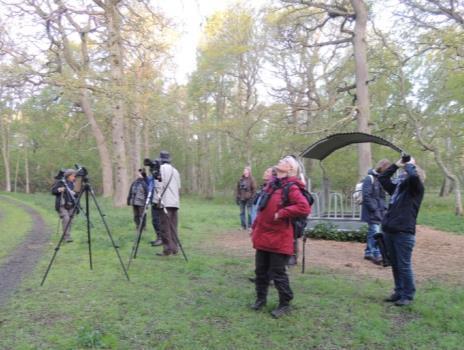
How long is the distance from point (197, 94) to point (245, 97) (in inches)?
163

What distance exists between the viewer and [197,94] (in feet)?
108

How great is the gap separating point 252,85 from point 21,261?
24304mm

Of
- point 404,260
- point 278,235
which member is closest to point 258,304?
point 278,235

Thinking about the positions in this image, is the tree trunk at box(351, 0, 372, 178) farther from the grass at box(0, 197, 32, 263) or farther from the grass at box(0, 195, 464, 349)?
the grass at box(0, 197, 32, 263)

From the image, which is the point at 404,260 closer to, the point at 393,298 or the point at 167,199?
the point at 393,298

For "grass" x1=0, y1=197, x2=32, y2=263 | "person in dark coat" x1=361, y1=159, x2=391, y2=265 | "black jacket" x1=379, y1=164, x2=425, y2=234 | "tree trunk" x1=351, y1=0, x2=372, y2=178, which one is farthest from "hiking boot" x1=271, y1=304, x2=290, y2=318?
"tree trunk" x1=351, y1=0, x2=372, y2=178

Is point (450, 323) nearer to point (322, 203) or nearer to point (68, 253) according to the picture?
point (68, 253)

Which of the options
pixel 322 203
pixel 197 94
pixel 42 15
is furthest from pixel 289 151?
pixel 42 15

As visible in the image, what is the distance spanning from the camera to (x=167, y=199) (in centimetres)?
757

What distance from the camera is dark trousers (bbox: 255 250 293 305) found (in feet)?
15.4

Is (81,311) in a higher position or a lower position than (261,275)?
lower

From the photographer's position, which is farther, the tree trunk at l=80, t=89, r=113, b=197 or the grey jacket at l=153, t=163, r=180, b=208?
the tree trunk at l=80, t=89, r=113, b=197

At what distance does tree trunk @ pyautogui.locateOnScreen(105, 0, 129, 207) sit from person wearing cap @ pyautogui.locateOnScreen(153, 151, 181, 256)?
8441 mm

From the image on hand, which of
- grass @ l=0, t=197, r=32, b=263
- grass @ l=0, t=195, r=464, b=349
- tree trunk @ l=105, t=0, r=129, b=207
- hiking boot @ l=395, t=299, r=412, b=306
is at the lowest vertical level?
grass @ l=0, t=195, r=464, b=349
